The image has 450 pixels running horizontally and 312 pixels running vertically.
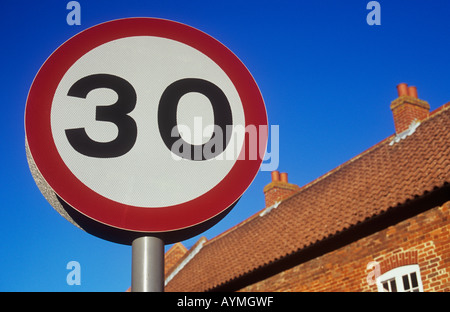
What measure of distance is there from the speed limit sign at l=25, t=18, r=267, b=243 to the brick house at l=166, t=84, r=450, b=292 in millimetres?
10841

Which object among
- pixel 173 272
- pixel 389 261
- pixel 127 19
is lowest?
pixel 127 19

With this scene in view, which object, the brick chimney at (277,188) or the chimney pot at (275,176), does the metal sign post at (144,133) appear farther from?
the chimney pot at (275,176)

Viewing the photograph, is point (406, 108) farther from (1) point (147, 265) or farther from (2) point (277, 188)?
(1) point (147, 265)

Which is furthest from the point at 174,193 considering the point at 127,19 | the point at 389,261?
the point at 389,261

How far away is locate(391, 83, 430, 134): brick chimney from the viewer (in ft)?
58.6

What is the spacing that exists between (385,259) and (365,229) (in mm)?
906

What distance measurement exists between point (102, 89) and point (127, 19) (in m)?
0.30

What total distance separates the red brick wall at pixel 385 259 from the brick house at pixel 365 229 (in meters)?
0.02

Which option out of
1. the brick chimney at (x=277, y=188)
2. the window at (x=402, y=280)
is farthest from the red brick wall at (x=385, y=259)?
the brick chimney at (x=277, y=188)

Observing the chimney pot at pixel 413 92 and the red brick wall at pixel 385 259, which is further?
the chimney pot at pixel 413 92

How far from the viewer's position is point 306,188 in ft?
62.5

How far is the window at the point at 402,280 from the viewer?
41.0 ft

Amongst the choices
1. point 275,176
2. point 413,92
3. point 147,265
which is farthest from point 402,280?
point 147,265
